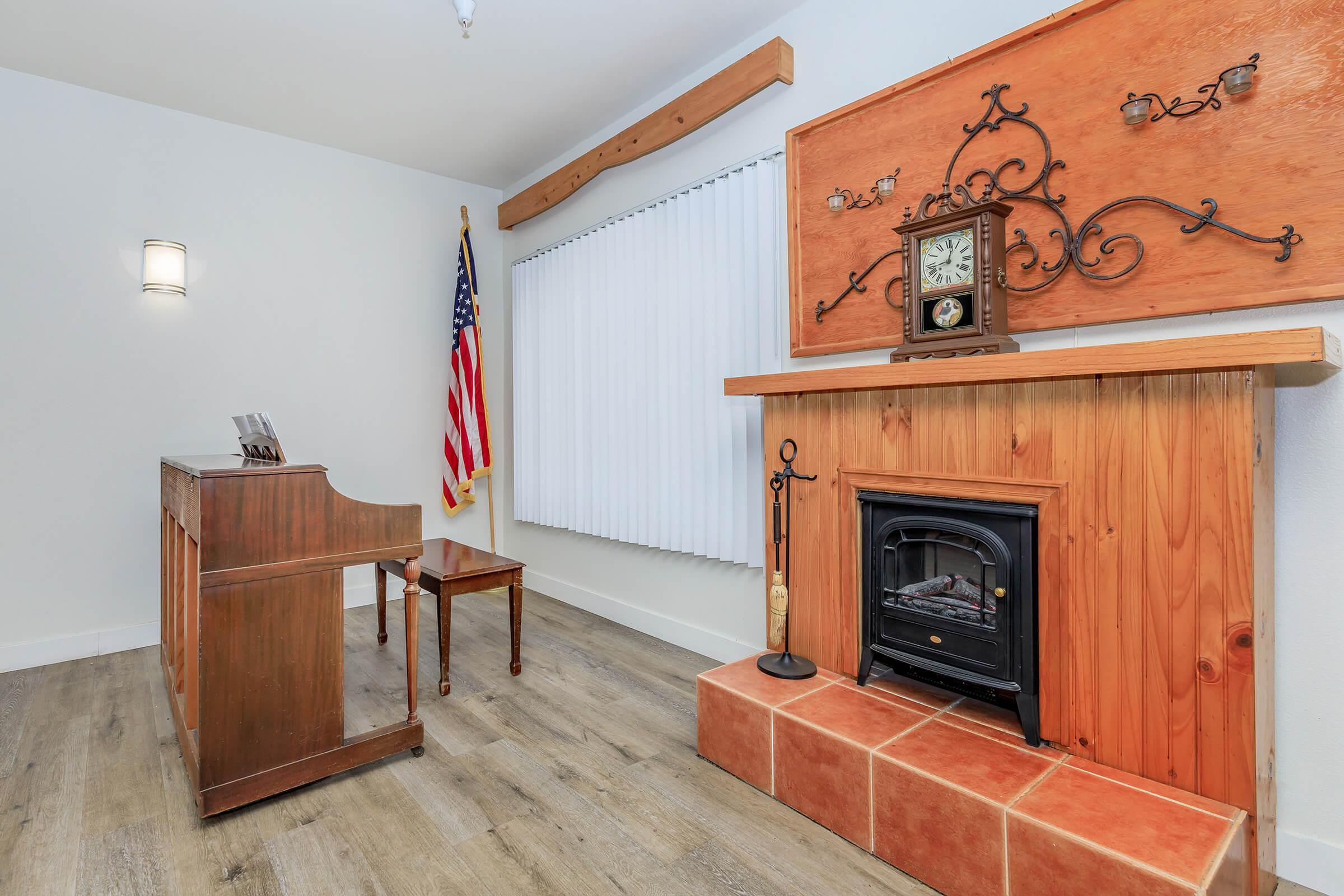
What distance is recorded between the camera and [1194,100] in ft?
5.33

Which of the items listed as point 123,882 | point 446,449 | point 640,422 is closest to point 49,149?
point 446,449

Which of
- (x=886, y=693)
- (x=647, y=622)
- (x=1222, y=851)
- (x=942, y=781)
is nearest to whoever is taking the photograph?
(x=1222, y=851)

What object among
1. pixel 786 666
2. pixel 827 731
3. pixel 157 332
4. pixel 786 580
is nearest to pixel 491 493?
pixel 157 332

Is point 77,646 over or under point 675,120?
under

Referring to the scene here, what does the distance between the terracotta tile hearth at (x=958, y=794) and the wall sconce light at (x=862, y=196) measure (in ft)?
5.52

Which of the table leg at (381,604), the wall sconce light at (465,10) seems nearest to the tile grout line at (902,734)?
the wall sconce light at (465,10)

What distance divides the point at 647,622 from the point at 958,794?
212 centimetres

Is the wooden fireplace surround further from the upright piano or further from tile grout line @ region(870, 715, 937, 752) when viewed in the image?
the upright piano

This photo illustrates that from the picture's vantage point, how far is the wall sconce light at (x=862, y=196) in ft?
7.29

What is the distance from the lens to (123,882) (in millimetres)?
1553

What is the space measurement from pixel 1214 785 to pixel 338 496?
244 centimetres

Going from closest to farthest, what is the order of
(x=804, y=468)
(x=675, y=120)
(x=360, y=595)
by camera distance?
(x=804, y=468) < (x=675, y=120) < (x=360, y=595)

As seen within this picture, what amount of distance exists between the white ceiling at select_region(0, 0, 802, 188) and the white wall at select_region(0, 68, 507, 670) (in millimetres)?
283

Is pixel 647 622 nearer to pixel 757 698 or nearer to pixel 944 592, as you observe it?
pixel 757 698
